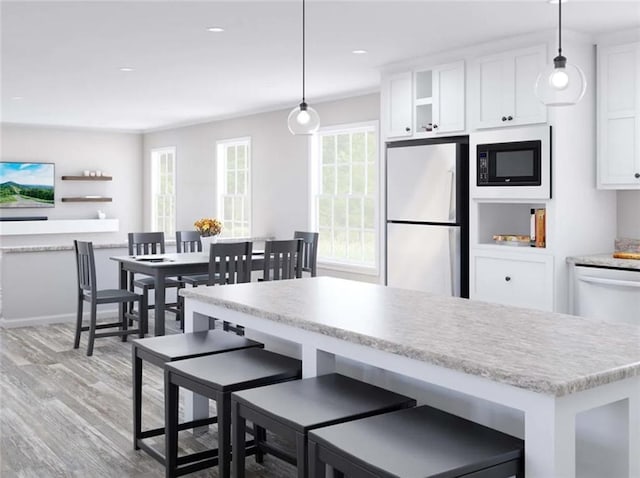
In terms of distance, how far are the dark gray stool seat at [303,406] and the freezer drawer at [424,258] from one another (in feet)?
9.64

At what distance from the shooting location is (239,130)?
9141 mm

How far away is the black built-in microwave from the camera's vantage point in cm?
478

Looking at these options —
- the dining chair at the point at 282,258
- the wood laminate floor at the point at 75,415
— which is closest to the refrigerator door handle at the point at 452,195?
the dining chair at the point at 282,258

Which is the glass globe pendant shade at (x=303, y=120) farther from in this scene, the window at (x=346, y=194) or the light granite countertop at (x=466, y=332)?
the window at (x=346, y=194)

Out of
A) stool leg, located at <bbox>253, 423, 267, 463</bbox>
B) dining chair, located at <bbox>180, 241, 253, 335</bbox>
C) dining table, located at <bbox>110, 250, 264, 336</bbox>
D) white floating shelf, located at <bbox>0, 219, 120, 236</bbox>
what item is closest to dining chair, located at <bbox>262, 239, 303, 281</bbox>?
dining chair, located at <bbox>180, 241, 253, 335</bbox>

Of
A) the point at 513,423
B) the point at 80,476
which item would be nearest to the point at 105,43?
the point at 80,476

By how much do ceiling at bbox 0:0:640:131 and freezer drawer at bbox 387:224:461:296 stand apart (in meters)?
1.43

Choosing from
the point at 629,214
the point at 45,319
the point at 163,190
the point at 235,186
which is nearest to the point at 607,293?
the point at 629,214

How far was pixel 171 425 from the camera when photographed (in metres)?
2.97

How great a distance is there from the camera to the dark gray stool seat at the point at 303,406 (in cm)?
214

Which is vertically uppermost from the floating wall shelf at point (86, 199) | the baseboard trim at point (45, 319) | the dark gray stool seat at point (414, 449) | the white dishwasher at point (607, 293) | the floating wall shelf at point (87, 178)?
the floating wall shelf at point (87, 178)

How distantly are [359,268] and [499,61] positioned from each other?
9.63 ft

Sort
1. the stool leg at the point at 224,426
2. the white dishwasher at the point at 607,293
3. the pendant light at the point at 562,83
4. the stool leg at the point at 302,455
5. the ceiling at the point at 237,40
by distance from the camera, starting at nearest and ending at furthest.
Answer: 1. the stool leg at the point at 302,455
2. the stool leg at the point at 224,426
3. the pendant light at the point at 562,83
4. the ceiling at the point at 237,40
5. the white dishwasher at the point at 607,293

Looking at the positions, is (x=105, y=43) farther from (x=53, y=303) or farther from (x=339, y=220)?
(x=339, y=220)
